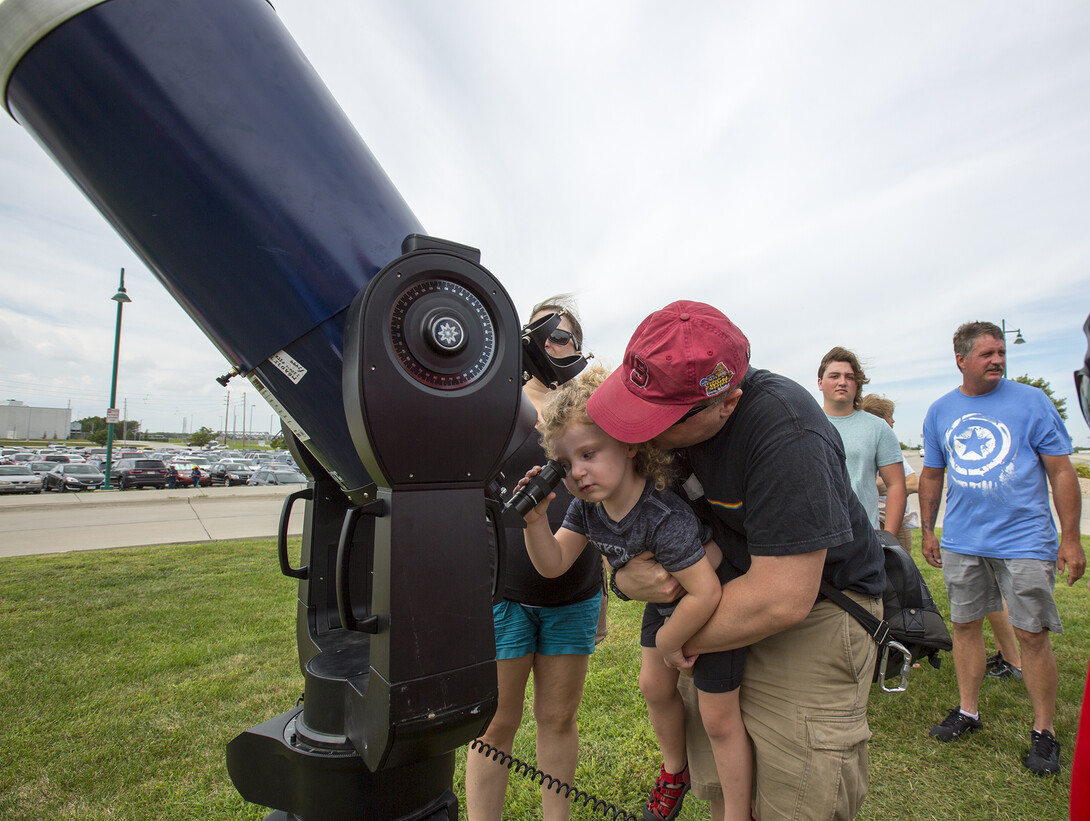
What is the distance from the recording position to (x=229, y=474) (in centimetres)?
2603

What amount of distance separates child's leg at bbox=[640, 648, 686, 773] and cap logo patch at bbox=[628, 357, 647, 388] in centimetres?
89

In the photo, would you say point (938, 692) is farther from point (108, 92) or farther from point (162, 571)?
point (162, 571)

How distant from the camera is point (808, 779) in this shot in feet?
4.80

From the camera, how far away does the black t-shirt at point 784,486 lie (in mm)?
1293

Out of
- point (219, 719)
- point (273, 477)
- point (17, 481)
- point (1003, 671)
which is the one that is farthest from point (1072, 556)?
point (17, 481)

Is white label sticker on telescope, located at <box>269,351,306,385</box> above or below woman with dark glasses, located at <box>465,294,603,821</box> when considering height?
above

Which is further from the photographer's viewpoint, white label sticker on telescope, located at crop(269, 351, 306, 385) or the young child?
the young child

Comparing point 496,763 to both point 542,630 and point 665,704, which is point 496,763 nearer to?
point 542,630

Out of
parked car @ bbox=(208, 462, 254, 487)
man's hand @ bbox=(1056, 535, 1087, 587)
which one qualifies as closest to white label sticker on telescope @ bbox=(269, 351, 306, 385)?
man's hand @ bbox=(1056, 535, 1087, 587)

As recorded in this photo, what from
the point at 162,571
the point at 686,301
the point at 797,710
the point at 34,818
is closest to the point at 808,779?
the point at 797,710

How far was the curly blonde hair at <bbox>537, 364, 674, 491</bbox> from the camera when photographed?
5.48 feet

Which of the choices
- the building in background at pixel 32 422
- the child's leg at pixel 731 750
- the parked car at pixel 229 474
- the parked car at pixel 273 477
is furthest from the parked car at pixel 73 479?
the building in background at pixel 32 422

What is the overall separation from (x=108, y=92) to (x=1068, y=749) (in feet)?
14.0

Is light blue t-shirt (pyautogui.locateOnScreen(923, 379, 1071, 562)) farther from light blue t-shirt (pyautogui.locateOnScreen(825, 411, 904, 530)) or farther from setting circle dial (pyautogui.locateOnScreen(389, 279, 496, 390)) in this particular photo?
setting circle dial (pyautogui.locateOnScreen(389, 279, 496, 390))
